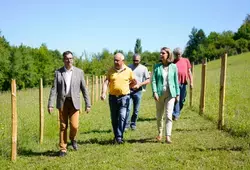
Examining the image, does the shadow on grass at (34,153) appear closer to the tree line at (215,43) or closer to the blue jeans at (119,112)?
the blue jeans at (119,112)

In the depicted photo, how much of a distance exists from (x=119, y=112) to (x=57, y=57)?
7837 centimetres

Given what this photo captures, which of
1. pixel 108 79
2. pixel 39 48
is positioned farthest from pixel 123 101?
pixel 39 48

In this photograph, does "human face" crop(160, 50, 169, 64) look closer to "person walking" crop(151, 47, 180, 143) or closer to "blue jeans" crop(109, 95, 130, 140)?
"person walking" crop(151, 47, 180, 143)

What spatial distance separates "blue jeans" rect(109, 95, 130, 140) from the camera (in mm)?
8188

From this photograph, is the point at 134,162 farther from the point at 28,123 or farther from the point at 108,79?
the point at 28,123

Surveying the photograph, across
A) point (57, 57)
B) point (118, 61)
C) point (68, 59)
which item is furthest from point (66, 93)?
point (57, 57)

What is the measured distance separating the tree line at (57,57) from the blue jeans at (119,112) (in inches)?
224

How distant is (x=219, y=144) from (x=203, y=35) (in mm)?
117258

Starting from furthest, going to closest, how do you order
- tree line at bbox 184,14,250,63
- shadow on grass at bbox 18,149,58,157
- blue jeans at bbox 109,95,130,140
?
tree line at bbox 184,14,250,63
blue jeans at bbox 109,95,130,140
shadow on grass at bbox 18,149,58,157

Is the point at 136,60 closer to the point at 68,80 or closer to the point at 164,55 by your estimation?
the point at 164,55

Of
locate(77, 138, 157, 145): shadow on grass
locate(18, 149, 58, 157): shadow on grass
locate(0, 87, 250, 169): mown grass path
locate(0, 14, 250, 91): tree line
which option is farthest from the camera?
locate(0, 14, 250, 91): tree line

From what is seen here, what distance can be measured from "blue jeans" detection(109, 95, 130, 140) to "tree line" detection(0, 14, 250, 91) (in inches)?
224

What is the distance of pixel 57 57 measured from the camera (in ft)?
277

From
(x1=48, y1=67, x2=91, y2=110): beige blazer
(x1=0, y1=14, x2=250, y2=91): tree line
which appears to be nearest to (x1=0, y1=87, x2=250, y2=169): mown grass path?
(x1=48, y1=67, x2=91, y2=110): beige blazer
